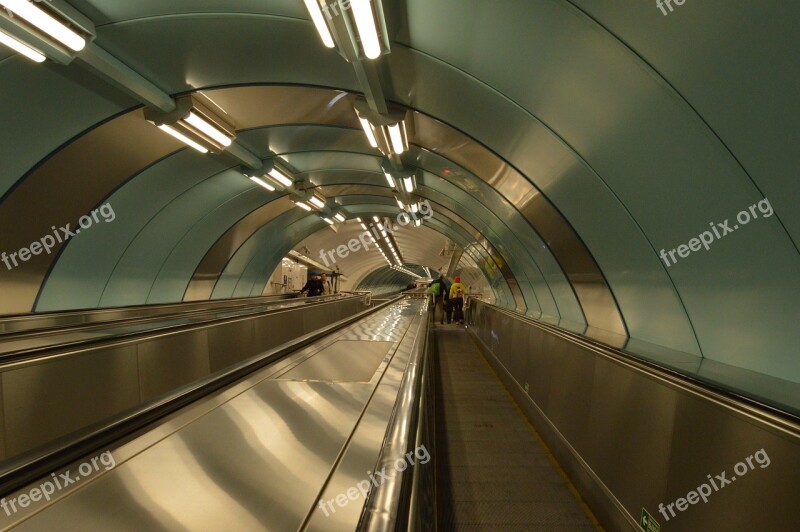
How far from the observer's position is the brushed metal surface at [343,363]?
3329 millimetres

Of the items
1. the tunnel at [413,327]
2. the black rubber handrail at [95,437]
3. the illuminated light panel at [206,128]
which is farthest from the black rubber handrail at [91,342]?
the illuminated light panel at [206,128]

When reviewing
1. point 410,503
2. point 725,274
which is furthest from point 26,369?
point 725,274

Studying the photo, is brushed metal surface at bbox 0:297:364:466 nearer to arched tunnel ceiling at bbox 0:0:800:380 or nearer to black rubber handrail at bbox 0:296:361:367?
black rubber handrail at bbox 0:296:361:367

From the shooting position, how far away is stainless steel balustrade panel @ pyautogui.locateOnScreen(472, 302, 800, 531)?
1.76 metres

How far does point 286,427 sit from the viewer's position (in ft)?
7.25

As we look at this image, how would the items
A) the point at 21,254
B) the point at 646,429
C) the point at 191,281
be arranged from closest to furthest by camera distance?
1. the point at 646,429
2. the point at 21,254
3. the point at 191,281

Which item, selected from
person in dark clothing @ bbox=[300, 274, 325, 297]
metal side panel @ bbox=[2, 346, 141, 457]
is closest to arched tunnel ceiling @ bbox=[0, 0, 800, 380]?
metal side panel @ bbox=[2, 346, 141, 457]

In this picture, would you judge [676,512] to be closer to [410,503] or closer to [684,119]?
[410,503]

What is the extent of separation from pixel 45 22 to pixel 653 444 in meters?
5.71

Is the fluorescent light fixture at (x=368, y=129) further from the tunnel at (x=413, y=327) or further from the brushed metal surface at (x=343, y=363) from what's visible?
the brushed metal surface at (x=343, y=363)

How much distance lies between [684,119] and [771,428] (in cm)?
235

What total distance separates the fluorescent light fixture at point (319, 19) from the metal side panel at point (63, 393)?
3.02m

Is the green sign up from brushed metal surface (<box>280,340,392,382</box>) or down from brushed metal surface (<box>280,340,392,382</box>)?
down

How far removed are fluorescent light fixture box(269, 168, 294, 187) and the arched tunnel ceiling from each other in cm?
41
